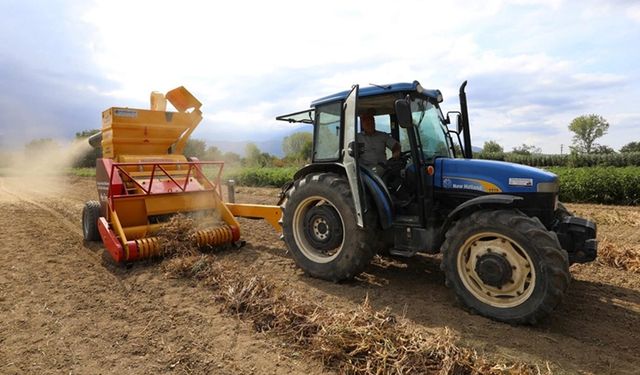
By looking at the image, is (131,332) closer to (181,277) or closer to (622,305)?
(181,277)

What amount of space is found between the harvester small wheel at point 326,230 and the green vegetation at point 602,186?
11988 millimetres

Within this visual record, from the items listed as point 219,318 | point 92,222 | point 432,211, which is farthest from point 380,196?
point 92,222

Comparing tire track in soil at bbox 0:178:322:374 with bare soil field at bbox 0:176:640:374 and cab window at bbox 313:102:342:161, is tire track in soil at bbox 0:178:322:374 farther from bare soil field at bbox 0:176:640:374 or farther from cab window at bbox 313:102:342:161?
cab window at bbox 313:102:342:161

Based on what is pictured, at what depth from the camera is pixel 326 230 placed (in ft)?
16.3

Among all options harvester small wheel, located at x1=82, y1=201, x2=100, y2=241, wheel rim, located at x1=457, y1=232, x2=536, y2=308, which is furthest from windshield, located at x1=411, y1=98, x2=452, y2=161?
harvester small wheel, located at x1=82, y1=201, x2=100, y2=241

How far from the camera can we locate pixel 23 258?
19.2 feet

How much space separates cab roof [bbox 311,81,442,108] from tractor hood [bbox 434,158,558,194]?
2.74ft

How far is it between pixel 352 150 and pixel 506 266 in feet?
Result: 6.42

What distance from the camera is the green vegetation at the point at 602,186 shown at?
12.8 meters

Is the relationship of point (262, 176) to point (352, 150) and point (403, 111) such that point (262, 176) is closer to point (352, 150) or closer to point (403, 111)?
point (352, 150)

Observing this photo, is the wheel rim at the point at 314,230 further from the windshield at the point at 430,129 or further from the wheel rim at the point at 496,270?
the wheel rim at the point at 496,270

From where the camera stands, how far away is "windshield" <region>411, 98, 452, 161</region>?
4.56 metres

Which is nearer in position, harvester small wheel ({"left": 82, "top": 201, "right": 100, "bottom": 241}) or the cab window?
the cab window

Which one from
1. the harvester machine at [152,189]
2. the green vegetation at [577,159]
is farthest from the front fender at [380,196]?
the green vegetation at [577,159]
